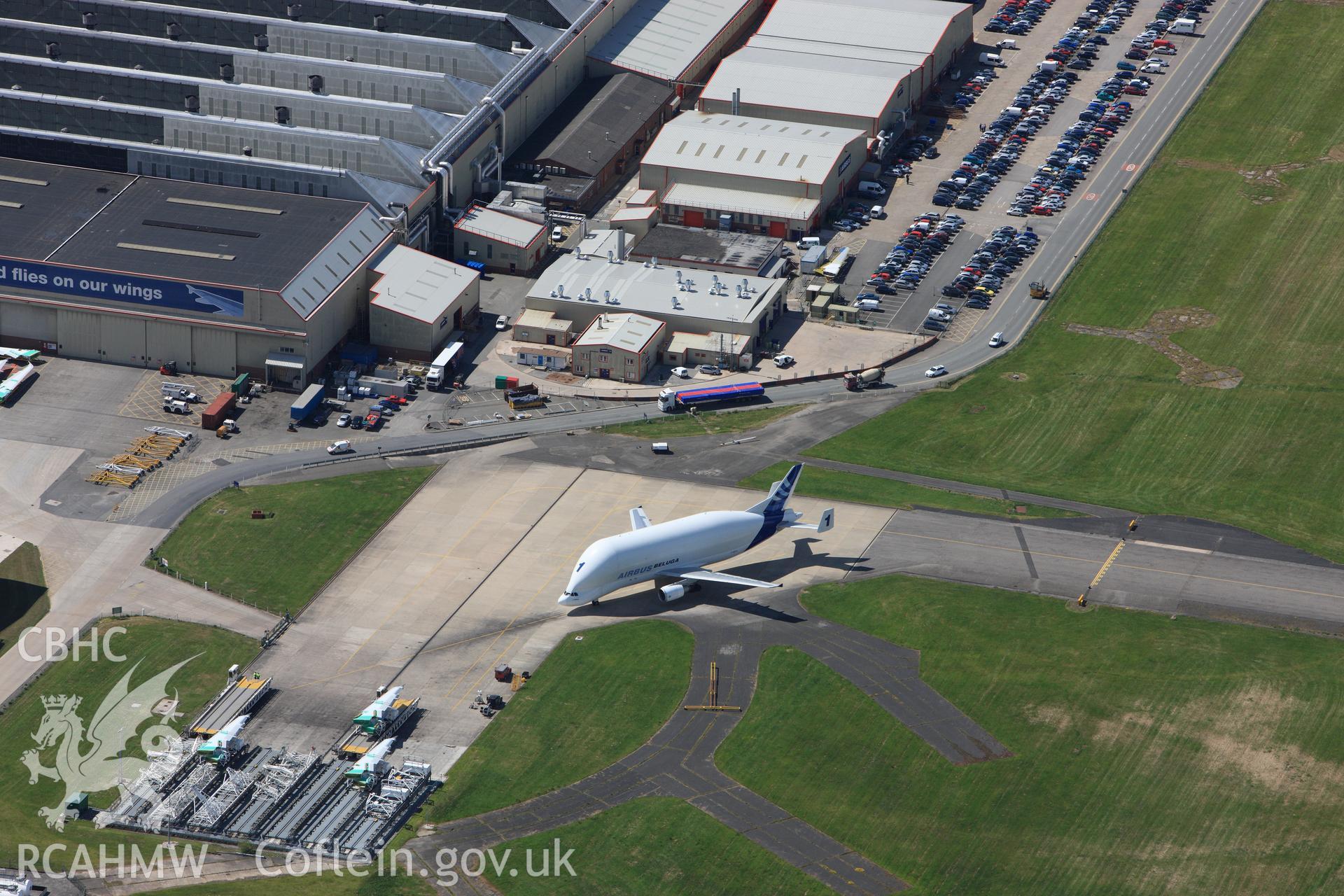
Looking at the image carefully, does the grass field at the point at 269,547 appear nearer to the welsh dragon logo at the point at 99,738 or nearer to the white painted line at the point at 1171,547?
the welsh dragon logo at the point at 99,738

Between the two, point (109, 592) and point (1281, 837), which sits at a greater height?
point (1281, 837)

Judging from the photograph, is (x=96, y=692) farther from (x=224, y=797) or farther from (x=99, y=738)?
(x=224, y=797)

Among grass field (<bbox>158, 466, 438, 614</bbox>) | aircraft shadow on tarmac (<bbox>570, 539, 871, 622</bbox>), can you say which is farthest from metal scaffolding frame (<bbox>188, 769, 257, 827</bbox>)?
aircraft shadow on tarmac (<bbox>570, 539, 871, 622</bbox>)

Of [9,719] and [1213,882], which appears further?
[9,719]

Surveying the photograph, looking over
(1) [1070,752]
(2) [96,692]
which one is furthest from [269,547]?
(1) [1070,752]

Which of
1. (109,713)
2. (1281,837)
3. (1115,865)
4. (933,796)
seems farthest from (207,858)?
(1281,837)

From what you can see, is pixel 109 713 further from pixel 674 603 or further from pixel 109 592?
pixel 674 603
